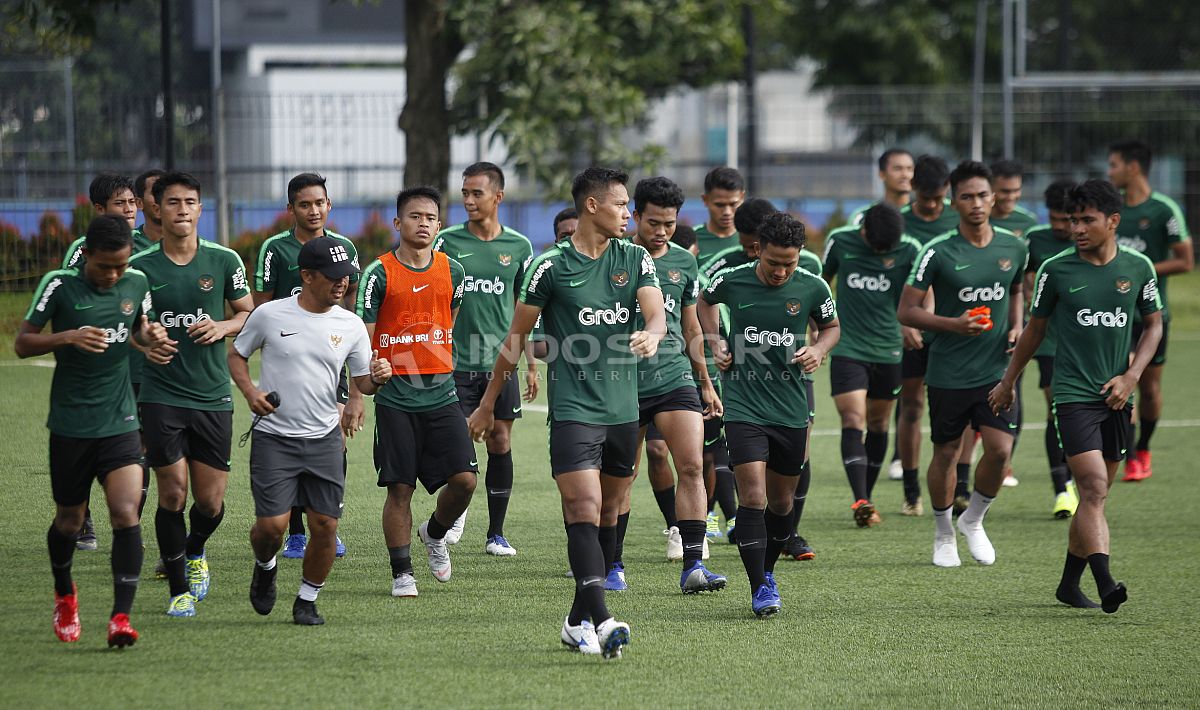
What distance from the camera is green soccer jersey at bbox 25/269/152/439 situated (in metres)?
6.09

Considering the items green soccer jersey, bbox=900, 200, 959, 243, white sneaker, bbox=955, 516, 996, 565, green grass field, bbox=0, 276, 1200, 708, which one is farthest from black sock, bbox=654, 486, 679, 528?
green soccer jersey, bbox=900, 200, 959, 243

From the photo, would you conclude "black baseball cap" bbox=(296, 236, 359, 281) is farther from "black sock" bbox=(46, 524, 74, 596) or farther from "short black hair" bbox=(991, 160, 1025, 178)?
"short black hair" bbox=(991, 160, 1025, 178)

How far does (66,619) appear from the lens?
6215mm

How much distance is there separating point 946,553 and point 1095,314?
1808mm

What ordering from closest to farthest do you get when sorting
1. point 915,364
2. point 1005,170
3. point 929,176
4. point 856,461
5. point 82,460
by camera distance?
point 82,460
point 856,461
point 915,364
point 929,176
point 1005,170

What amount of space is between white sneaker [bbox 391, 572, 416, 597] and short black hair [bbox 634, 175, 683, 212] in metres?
2.26

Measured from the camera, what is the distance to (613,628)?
5906 millimetres

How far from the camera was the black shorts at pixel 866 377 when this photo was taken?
9.37 metres

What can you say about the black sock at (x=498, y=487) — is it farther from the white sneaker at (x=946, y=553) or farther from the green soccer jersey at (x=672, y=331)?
the white sneaker at (x=946, y=553)

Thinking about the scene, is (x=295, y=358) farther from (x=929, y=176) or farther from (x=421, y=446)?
(x=929, y=176)

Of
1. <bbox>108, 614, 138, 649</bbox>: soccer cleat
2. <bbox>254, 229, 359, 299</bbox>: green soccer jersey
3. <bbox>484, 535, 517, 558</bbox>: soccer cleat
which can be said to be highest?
<bbox>254, 229, 359, 299</bbox>: green soccer jersey

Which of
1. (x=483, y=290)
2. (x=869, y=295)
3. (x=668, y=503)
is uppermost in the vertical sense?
(x=483, y=290)

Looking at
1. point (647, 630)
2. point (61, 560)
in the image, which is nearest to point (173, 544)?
point (61, 560)

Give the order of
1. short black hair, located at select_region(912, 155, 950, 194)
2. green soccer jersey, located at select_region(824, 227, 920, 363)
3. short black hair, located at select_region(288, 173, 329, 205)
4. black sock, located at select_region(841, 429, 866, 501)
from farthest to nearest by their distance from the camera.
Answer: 1. short black hair, located at select_region(912, 155, 950, 194)
2. green soccer jersey, located at select_region(824, 227, 920, 363)
3. black sock, located at select_region(841, 429, 866, 501)
4. short black hair, located at select_region(288, 173, 329, 205)
